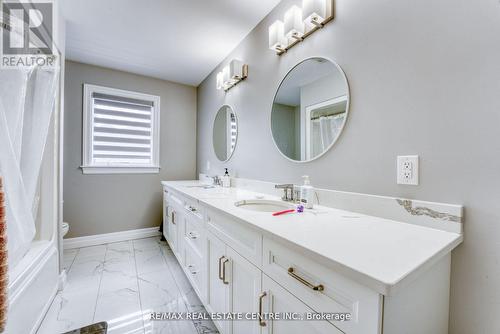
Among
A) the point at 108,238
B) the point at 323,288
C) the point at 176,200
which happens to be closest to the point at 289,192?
the point at 323,288

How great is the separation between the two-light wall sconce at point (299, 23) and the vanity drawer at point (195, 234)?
1.35 metres

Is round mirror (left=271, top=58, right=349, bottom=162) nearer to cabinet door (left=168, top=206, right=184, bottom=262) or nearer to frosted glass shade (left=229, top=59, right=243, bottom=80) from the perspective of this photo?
frosted glass shade (left=229, top=59, right=243, bottom=80)

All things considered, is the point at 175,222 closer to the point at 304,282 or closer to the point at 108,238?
the point at 108,238

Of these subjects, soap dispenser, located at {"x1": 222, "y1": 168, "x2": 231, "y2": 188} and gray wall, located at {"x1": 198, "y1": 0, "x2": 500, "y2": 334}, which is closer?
gray wall, located at {"x1": 198, "y1": 0, "x2": 500, "y2": 334}

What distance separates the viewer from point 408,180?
887mm

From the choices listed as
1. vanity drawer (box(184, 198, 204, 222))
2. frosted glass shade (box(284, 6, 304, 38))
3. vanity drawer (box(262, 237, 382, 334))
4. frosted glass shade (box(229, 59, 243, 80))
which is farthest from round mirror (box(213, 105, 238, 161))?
vanity drawer (box(262, 237, 382, 334))

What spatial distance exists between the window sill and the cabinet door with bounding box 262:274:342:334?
260 centimetres

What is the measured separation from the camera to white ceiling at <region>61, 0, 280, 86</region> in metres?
1.64

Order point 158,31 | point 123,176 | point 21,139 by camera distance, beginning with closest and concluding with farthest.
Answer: point 21,139 → point 158,31 → point 123,176

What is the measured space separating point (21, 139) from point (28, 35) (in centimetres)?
66

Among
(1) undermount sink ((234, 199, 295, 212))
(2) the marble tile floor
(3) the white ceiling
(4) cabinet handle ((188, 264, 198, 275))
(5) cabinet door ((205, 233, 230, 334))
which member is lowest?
(2) the marble tile floor

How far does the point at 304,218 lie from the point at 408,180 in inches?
18.1

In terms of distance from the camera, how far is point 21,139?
3.76 ft

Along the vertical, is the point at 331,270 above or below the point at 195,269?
above
